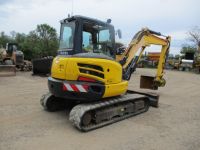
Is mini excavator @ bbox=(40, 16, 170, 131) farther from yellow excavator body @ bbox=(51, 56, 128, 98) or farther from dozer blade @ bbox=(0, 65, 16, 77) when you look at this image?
dozer blade @ bbox=(0, 65, 16, 77)

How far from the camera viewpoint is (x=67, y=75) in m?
5.54

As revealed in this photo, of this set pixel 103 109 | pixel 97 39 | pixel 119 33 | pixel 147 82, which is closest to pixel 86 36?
pixel 97 39

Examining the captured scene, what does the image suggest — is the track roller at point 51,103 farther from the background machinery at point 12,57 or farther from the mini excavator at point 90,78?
the background machinery at point 12,57

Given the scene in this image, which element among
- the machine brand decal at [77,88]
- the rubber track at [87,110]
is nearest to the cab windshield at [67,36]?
the machine brand decal at [77,88]

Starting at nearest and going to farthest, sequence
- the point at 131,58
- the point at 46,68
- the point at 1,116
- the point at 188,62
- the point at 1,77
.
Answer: the point at 1,116 < the point at 131,58 < the point at 1,77 < the point at 46,68 < the point at 188,62

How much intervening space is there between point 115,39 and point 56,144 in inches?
128

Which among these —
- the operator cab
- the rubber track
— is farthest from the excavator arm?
the rubber track

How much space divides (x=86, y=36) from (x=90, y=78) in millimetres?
1237

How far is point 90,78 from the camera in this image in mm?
5445

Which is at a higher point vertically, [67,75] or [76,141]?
[67,75]

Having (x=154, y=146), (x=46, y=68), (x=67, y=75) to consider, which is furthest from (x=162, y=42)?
(x=46, y=68)

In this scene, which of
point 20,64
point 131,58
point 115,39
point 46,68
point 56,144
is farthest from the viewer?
point 20,64

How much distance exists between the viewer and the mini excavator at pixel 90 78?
5406 mm

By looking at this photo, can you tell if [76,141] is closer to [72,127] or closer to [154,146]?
[72,127]
